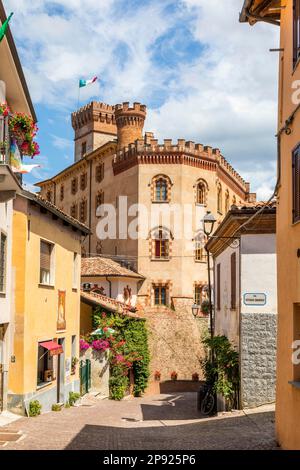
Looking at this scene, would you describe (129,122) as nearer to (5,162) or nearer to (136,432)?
(136,432)

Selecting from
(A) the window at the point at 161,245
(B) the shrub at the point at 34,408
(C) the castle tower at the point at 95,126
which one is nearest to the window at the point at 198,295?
(A) the window at the point at 161,245

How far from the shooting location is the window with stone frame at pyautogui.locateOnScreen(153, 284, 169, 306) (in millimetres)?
44719

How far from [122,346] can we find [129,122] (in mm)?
24569

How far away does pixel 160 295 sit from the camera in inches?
A: 1767

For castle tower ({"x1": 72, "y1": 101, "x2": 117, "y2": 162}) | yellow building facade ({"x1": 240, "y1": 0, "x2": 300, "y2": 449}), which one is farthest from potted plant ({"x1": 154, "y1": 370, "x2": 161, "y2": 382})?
castle tower ({"x1": 72, "y1": 101, "x2": 117, "y2": 162})

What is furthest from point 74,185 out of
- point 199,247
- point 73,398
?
point 73,398

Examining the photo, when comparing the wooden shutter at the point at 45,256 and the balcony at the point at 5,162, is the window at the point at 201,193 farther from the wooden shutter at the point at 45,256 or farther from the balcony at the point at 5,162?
the balcony at the point at 5,162

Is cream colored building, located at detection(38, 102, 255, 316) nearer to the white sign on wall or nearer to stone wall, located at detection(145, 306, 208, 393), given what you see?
stone wall, located at detection(145, 306, 208, 393)

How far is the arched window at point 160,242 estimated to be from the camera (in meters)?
45.3

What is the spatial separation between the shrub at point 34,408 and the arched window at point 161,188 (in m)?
28.6

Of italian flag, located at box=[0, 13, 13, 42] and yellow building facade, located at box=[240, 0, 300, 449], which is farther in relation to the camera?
italian flag, located at box=[0, 13, 13, 42]

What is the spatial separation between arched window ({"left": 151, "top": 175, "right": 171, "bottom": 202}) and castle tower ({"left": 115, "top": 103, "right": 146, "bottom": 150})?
6018 millimetres

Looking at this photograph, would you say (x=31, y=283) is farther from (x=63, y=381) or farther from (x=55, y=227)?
(x=63, y=381)
